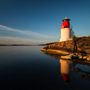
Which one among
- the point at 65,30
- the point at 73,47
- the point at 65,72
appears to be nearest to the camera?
the point at 65,72

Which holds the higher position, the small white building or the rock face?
the small white building

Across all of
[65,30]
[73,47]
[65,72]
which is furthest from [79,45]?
[65,72]

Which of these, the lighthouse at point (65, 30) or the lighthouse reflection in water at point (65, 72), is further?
the lighthouse at point (65, 30)

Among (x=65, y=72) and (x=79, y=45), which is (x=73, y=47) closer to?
(x=79, y=45)

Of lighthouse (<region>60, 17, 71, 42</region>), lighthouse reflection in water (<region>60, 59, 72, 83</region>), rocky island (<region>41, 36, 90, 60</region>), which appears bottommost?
lighthouse reflection in water (<region>60, 59, 72, 83</region>)

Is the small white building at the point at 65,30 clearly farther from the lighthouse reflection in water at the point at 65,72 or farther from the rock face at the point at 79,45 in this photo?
the lighthouse reflection in water at the point at 65,72

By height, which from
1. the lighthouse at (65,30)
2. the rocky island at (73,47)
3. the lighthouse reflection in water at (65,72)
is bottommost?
the lighthouse reflection in water at (65,72)

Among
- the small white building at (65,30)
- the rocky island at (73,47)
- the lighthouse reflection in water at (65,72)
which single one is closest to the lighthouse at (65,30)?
the small white building at (65,30)

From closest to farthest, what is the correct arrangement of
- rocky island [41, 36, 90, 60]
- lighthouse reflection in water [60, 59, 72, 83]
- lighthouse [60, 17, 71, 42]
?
1. lighthouse reflection in water [60, 59, 72, 83]
2. rocky island [41, 36, 90, 60]
3. lighthouse [60, 17, 71, 42]

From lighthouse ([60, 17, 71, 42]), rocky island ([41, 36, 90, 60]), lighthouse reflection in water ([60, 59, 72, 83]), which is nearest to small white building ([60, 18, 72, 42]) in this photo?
lighthouse ([60, 17, 71, 42])

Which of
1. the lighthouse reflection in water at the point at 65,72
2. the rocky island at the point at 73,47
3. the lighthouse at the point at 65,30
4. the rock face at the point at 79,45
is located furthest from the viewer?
the lighthouse at the point at 65,30

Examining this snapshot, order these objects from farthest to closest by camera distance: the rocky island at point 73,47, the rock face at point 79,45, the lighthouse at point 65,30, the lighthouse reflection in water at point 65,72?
the lighthouse at point 65,30 → the rock face at point 79,45 → the rocky island at point 73,47 → the lighthouse reflection in water at point 65,72

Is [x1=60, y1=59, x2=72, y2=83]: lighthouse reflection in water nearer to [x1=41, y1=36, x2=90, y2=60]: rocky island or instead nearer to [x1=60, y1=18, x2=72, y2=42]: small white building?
[x1=41, y1=36, x2=90, y2=60]: rocky island

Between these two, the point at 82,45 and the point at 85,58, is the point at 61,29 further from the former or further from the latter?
the point at 85,58
